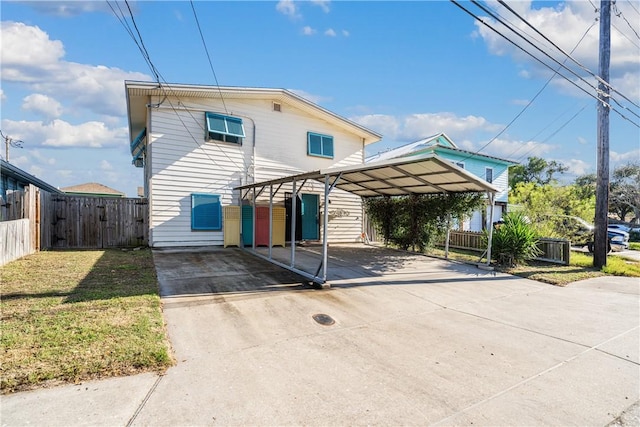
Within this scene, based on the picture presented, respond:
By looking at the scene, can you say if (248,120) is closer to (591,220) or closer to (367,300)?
(367,300)

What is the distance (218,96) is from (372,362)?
10.8 m

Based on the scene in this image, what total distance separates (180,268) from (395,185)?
677cm

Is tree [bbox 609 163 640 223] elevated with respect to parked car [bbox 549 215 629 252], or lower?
elevated

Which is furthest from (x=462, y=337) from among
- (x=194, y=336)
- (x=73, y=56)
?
(x=73, y=56)

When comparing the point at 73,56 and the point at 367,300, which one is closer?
the point at 367,300

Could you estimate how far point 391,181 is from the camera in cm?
998

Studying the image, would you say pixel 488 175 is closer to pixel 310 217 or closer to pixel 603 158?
pixel 603 158

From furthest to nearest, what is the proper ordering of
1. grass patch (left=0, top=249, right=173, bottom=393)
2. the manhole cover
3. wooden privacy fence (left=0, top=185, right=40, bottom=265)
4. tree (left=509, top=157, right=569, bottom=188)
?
tree (left=509, top=157, right=569, bottom=188) < wooden privacy fence (left=0, top=185, right=40, bottom=265) < the manhole cover < grass patch (left=0, top=249, right=173, bottom=393)

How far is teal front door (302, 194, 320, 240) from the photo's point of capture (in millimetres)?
13359

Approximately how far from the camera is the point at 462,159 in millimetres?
19562

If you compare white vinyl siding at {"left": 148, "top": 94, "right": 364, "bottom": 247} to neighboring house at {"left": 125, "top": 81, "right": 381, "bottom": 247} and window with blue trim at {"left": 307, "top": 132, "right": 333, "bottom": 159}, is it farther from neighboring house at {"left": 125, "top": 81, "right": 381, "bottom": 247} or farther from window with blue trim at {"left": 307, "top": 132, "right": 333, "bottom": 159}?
window with blue trim at {"left": 307, "top": 132, "right": 333, "bottom": 159}

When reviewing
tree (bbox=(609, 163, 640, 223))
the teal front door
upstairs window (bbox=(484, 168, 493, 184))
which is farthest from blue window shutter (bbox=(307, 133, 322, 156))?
tree (bbox=(609, 163, 640, 223))

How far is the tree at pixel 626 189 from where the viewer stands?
83.9 feet

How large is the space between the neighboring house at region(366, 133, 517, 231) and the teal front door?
6.49 meters
